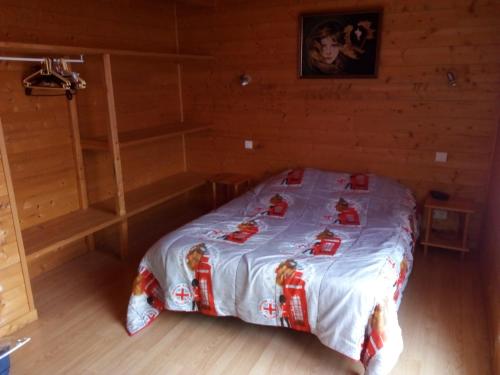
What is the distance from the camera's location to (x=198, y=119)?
4.44 metres

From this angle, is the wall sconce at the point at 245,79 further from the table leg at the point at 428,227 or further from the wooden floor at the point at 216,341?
the wooden floor at the point at 216,341

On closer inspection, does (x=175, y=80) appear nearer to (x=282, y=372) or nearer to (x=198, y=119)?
(x=198, y=119)

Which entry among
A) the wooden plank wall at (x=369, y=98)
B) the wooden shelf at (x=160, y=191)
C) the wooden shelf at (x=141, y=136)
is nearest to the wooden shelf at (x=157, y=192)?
the wooden shelf at (x=160, y=191)

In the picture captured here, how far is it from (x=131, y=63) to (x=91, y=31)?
0.51 m

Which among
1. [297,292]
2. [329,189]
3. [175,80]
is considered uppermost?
[175,80]

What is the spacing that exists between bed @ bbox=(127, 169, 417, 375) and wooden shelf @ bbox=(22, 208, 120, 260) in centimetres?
66

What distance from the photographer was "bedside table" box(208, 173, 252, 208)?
4.08m

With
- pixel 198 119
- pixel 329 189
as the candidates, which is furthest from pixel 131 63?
pixel 329 189

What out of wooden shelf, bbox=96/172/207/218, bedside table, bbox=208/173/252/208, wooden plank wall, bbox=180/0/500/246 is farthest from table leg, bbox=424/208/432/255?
wooden shelf, bbox=96/172/207/218

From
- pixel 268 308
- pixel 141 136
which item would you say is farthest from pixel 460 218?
pixel 141 136

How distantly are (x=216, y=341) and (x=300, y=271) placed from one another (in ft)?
2.24

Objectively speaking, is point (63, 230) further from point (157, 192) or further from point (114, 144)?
point (157, 192)

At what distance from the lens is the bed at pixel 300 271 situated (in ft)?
6.69

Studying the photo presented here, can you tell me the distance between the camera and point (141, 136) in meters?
3.57
